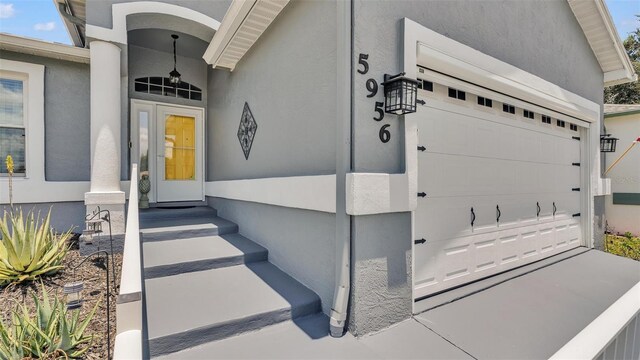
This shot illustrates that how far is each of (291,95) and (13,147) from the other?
4.40 metres

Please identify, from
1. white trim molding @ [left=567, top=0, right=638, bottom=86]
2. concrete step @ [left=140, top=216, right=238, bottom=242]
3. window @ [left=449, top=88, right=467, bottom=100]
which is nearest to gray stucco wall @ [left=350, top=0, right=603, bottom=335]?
window @ [left=449, top=88, right=467, bottom=100]

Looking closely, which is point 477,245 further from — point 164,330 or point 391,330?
point 164,330

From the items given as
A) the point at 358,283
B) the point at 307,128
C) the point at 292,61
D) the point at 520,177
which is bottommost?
the point at 358,283

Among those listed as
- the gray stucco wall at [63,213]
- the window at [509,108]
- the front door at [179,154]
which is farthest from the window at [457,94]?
the gray stucco wall at [63,213]

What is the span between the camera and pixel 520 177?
416 centimetres

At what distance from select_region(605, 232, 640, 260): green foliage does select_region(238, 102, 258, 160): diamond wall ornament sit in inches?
277

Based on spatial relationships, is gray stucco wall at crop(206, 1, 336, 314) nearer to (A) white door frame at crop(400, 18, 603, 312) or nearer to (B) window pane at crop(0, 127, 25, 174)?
(A) white door frame at crop(400, 18, 603, 312)

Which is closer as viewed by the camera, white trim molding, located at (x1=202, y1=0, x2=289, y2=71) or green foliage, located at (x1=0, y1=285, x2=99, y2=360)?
green foliage, located at (x1=0, y1=285, x2=99, y2=360)

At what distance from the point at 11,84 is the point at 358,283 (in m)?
5.63

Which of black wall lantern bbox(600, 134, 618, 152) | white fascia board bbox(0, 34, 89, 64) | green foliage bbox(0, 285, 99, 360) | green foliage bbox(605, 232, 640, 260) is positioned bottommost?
green foliage bbox(605, 232, 640, 260)

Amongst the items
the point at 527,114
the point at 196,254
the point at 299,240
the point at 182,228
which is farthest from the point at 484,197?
the point at 182,228

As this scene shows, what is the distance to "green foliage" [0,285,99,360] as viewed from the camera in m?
1.98

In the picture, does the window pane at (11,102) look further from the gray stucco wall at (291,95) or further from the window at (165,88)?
the gray stucco wall at (291,95)

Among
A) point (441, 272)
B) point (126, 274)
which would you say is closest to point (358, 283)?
point (441, 272)
